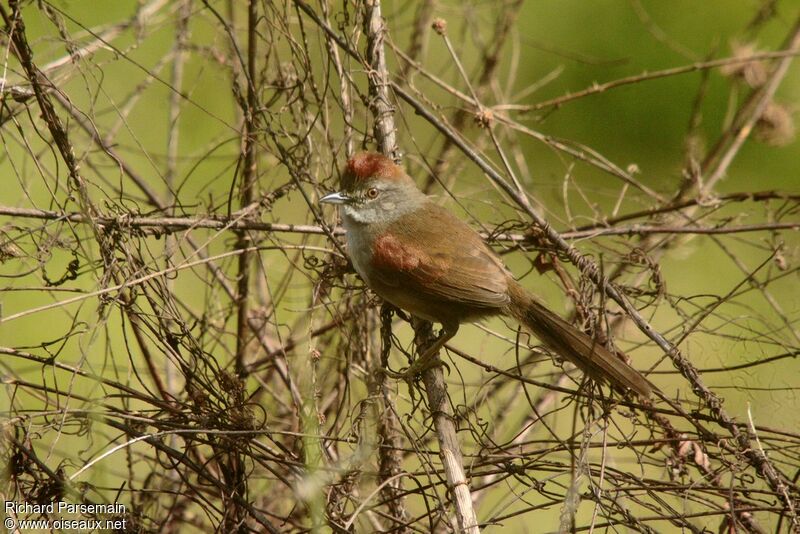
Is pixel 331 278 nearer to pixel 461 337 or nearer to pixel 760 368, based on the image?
pixel 760 368

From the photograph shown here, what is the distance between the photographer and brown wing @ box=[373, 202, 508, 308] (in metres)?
4.19

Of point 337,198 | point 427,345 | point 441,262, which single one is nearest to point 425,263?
point 441,262

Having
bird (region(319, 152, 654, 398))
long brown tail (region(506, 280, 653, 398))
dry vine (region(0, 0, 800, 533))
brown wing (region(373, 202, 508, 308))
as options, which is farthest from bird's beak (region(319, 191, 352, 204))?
long brown tail (region(506, 280, 653, 398))

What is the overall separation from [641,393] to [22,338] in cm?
460

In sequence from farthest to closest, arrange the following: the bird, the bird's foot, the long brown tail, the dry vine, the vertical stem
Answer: the bird → the bird's foot → the long brown tail → the dry vine → the vertical stem

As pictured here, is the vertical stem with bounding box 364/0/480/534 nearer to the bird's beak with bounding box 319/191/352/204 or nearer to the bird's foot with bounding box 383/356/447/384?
the bird's foot with bounding box 383/356/447/384

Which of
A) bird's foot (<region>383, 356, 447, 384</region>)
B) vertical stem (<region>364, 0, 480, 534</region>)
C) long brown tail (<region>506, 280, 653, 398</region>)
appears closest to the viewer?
vertical stem (<region>364, 0, 480, 534</region>)

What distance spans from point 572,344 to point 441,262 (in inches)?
29.8

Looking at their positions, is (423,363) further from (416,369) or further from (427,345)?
(427,345)

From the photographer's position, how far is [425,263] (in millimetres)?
4289

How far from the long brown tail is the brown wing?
10cm

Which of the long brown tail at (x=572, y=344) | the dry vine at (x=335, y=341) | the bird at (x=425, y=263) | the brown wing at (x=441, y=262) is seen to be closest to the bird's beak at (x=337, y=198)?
the bird at (x=425, y=263)

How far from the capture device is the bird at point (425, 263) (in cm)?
413

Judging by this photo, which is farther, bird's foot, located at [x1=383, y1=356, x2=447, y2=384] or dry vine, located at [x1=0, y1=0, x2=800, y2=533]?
bird's foot, located at [x1=383, y1=356, x2=447, y2=384]
